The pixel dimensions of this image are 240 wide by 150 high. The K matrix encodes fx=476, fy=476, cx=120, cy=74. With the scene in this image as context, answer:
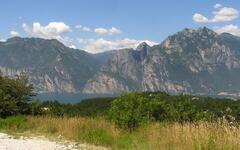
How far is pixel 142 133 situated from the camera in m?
16.1

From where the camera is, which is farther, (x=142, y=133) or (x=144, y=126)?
(x=144, y=126)

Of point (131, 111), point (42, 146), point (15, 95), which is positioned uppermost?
point (15, 95)

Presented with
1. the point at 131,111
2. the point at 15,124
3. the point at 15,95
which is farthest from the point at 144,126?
the point at 15,95

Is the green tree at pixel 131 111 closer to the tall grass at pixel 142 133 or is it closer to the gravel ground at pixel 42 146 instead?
the tall grass at pixel 142 133

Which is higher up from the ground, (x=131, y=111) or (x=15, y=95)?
(x=15, y=95)

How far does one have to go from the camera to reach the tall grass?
1109 centimetres

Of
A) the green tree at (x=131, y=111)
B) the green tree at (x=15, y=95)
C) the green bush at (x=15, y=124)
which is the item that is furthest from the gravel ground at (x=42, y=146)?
the green tree at (x=15, y=95)

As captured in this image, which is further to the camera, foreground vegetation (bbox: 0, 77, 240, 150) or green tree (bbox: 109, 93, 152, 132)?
green tree (bbox: 109, 93, 152, 132)

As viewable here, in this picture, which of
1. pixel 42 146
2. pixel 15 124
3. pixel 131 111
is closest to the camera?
pixel 42 146

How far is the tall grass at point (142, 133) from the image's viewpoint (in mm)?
11086

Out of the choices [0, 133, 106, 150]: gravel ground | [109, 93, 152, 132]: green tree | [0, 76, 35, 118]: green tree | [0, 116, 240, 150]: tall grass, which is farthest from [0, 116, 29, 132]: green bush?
[0, 133, 106, 150]: gravel ground

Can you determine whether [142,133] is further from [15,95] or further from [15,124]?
[15,95]

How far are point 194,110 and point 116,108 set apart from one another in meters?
3.80

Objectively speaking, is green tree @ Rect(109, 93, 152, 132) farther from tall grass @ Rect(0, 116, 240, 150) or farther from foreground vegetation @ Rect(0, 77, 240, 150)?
tall grass @ Rect(0, 116, 240, 150)
